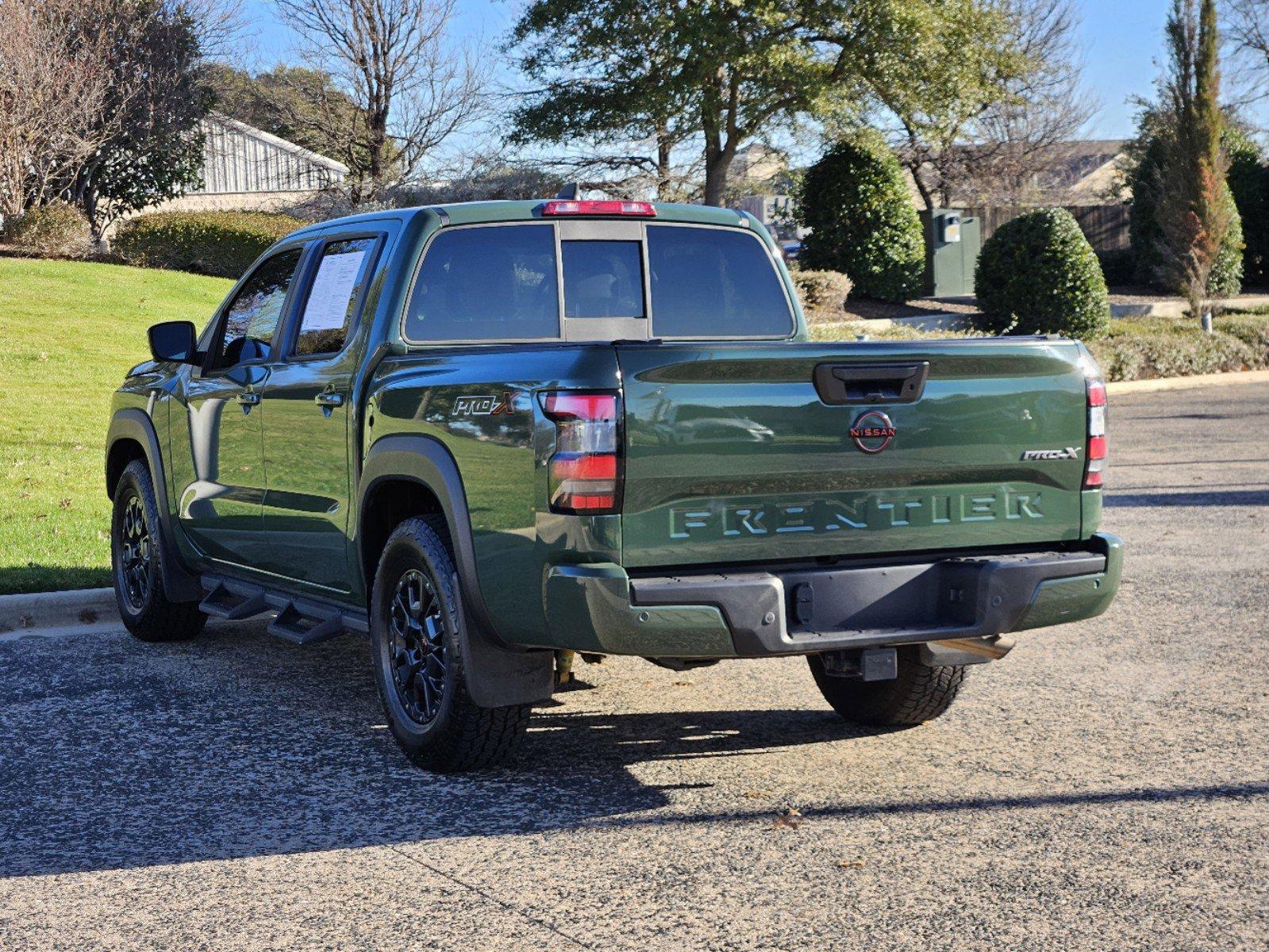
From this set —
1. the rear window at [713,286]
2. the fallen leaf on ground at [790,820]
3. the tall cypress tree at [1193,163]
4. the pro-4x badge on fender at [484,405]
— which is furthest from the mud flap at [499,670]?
the tall cypress tree at [1193,163]

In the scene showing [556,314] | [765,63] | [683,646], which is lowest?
[683,646]

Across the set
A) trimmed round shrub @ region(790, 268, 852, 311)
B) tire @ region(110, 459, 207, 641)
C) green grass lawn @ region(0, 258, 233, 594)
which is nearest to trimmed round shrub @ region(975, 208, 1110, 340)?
trimmed round shrub @ region(790, 268, 852, 311)

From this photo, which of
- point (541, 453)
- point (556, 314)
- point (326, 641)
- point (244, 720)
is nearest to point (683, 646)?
point (541, 453)

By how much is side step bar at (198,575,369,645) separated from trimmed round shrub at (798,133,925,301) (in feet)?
71.7

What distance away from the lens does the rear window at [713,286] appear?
663cm

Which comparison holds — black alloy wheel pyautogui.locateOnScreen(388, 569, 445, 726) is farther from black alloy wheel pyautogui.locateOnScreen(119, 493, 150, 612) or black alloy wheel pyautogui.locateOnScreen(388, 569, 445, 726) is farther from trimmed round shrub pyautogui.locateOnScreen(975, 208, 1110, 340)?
trimmed round shrub pyautogui.locateOnScreen(975, 208, 1110, 340)

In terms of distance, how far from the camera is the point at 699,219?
676cm

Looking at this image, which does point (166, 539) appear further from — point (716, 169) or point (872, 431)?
point (716, 169)

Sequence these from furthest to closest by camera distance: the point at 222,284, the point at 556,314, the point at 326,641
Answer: the point at 222,284
the point at 326,641
the point at 556,314

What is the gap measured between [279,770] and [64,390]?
40.3ft

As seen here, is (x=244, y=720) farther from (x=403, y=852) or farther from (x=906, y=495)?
(x=906, y=495)

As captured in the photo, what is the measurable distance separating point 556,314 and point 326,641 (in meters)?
2.73

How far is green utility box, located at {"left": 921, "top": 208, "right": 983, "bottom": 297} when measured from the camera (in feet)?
107

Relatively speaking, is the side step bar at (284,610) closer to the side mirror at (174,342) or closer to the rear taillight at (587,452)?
the side mirror at (174,342)
